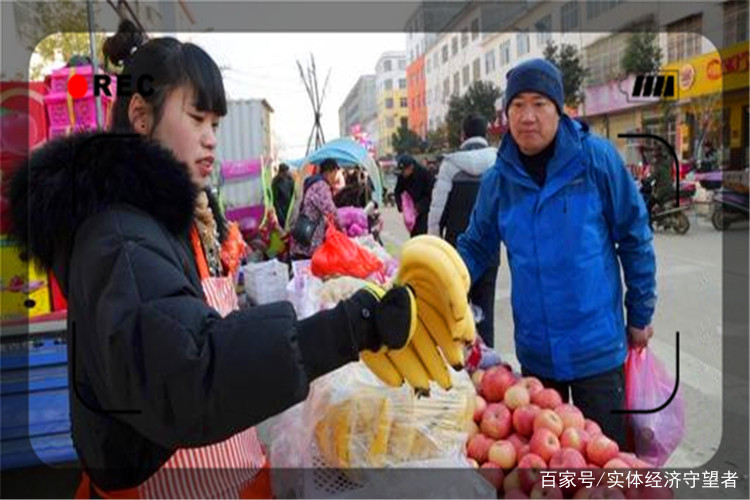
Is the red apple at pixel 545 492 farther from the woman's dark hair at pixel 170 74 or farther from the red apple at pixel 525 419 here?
the woman's dark hair at pixel 170 74

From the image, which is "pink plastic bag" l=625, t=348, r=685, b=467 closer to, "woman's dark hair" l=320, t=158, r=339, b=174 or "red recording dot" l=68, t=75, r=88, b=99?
"red recording dot" l=68, t=75, r=88, b=99

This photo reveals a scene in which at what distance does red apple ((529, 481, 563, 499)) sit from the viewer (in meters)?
1.59

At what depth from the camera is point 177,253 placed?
101 centimetres

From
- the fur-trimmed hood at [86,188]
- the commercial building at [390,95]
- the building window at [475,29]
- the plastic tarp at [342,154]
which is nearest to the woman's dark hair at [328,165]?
the plastic tarp at [342,154]

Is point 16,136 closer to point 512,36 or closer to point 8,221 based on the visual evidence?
point 8,221

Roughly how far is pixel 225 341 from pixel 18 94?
3568mm

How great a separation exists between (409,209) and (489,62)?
45.3 m

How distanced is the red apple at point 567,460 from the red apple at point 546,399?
0.23 metres

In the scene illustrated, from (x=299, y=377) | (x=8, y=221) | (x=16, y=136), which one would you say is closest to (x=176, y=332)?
(x=299, y=377)

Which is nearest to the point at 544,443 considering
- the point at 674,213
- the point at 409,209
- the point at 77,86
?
the point at 77,86

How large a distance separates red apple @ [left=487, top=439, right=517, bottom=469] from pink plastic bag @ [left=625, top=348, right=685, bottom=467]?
80 centimetres

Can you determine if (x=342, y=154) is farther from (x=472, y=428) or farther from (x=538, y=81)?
(x=472, y=428)

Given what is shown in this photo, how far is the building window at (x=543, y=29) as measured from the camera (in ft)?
123

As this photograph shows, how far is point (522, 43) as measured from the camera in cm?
4181
